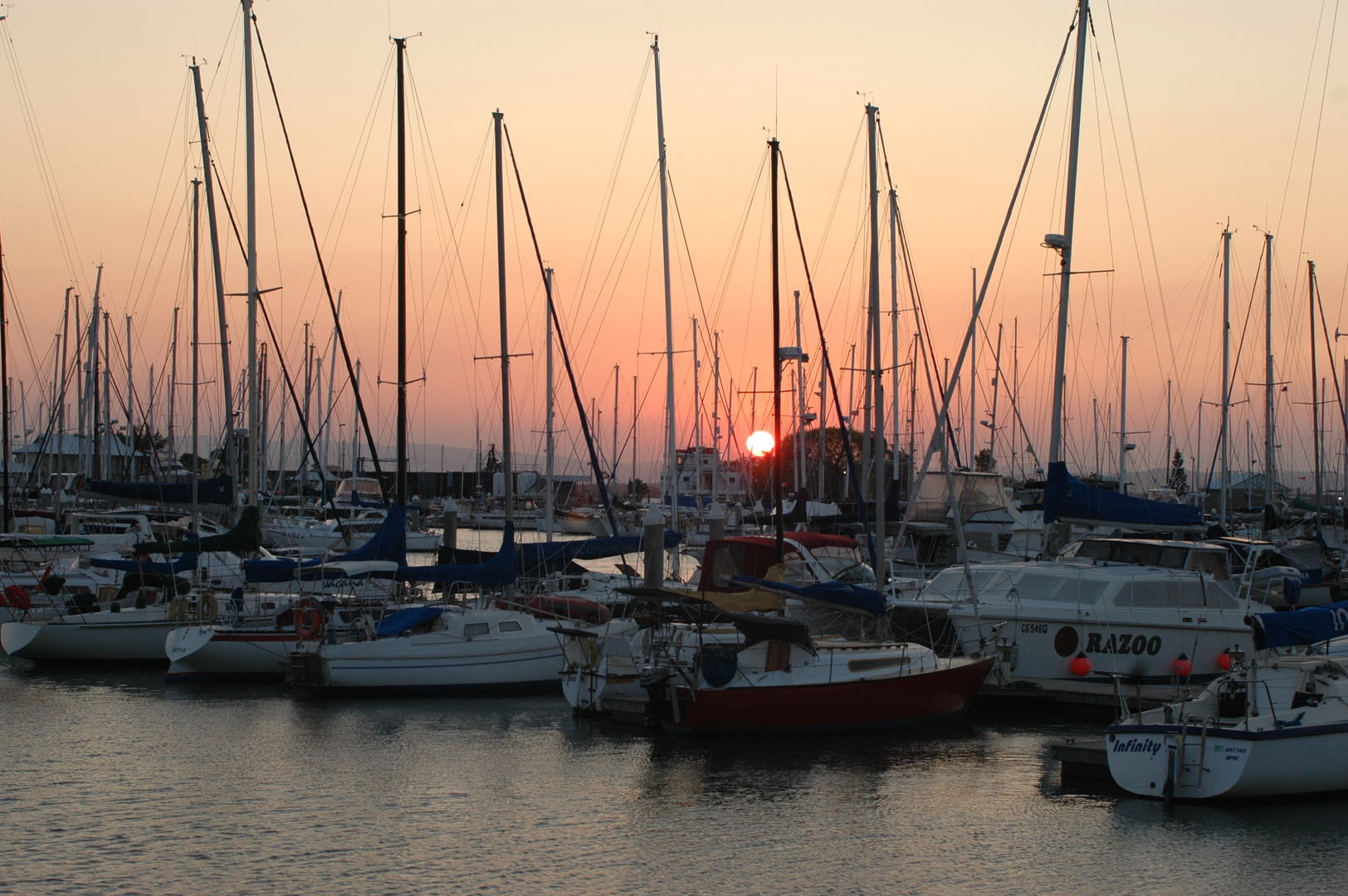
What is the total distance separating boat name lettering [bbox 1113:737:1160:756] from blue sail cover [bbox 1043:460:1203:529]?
8630 millimetres

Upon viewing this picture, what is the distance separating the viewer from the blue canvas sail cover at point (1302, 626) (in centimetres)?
1928

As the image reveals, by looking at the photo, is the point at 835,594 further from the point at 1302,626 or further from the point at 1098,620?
the point at 1302,626

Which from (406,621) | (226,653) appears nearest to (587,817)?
(406,621)

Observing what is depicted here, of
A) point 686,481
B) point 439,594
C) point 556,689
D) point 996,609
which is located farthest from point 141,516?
point 686,481

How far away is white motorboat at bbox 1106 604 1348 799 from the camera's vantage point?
15.9m

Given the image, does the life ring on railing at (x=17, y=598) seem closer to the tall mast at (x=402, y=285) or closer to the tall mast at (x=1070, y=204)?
the tall mast at (x=402, y=285)

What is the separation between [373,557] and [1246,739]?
63.0 feet

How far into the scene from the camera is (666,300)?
34438 millimetres

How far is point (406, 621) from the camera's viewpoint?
25047 millimetres

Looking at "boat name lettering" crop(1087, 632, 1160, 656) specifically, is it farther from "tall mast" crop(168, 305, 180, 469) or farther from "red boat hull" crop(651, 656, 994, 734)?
"tall mast" crop(168, 305, 180, 469)

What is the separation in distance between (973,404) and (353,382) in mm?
32804

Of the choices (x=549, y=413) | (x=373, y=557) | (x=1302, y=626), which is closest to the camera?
(x=1302, y=626)

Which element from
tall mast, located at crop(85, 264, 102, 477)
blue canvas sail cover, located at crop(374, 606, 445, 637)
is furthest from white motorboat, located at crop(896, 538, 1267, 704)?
tall mast, located at crop(85, 264, 102, 477)

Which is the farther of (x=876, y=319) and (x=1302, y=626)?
(x=876, y=319)
